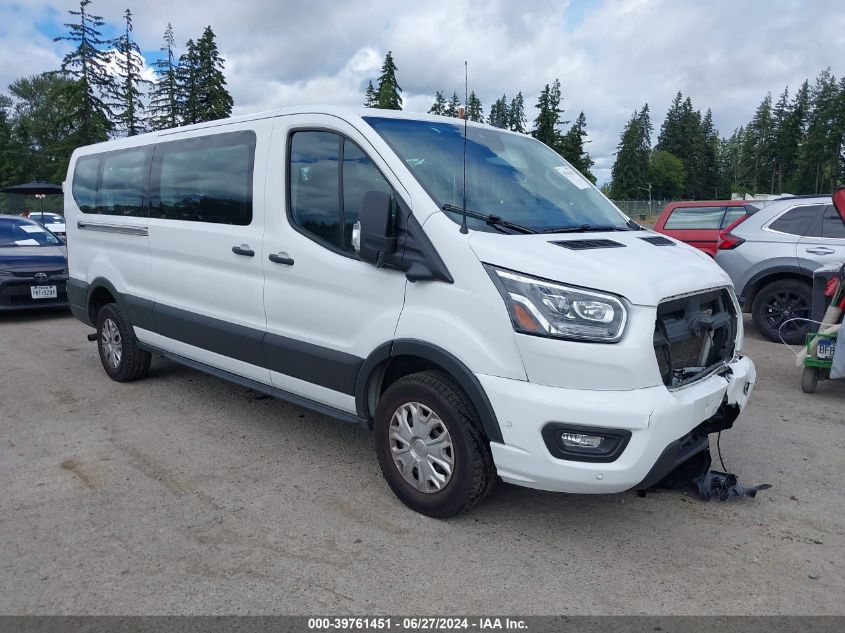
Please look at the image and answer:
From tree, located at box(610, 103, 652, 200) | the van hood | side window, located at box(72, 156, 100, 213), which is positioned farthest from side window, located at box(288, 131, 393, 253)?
tree, located at box(610, 103, 652, 200)

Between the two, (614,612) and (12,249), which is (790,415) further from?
(12,249)

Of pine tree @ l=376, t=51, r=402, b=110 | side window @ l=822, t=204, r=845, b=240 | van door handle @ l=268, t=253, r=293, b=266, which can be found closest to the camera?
van door handle @ l=268, t=253, r=293, b=266

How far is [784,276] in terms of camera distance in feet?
27.4

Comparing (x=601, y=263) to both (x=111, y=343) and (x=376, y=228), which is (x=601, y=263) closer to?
(x=376, y=228)

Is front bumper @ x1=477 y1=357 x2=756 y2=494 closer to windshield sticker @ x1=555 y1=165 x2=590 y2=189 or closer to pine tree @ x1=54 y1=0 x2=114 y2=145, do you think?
windshield sticker @ x1=555 y1=165 x2=590 y2=189

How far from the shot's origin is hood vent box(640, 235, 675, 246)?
3.80m

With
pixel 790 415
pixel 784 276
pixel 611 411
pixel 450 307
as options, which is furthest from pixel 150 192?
pixel 784 276

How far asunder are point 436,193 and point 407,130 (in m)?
0.63

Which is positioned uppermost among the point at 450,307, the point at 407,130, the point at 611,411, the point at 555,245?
the point at 407,130

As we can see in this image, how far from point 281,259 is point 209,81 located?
4737 cm

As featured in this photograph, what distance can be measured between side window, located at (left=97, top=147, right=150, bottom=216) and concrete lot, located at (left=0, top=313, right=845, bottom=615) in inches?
73.7

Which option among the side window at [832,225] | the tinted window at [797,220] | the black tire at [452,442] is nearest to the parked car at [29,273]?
the black tire at [452,442]

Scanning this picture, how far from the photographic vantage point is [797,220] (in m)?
8.45

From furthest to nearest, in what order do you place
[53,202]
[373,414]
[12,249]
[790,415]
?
[53,202], [12,249], [790,415], [373,414]
